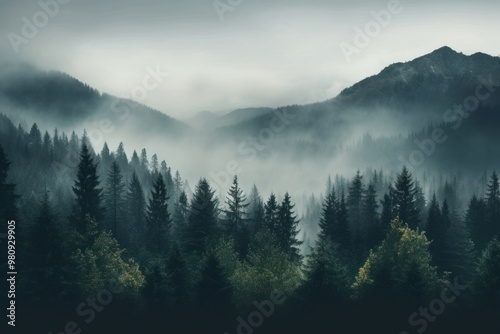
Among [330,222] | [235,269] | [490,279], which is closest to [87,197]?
[235,269]

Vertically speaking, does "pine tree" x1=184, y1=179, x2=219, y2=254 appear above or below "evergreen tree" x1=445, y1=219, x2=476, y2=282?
above

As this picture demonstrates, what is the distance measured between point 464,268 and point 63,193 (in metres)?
96.1

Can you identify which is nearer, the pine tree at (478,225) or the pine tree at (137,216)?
the pine tree at (137,216)

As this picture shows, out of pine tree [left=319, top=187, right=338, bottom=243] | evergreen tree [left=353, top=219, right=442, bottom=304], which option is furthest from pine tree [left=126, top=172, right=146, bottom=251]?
evergreen tree [left=353, top=219, right=442, bottom=304]

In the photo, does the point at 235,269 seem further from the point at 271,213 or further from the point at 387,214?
the point at 387,214

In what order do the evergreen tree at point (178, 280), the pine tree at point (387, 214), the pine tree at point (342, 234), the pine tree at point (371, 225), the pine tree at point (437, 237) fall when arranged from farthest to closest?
the pine tree at point (342, 234)
the pine tree at point (387, 214)
the pine tree at point (371, 225)
the pine tree at point (437, 237)
the evergreen tree at point (178, 280)

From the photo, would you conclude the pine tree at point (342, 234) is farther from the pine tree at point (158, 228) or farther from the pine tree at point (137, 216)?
the pine tree at point (137, 216)

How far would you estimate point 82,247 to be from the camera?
66.6 m

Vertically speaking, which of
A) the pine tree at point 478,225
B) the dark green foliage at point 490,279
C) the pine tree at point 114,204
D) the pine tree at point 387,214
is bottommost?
the dark green foliage at point 490,279

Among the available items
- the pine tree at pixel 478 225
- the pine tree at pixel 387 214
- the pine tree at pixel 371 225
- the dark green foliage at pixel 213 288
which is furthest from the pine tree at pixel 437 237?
the dark green foliage at pixel 213 288

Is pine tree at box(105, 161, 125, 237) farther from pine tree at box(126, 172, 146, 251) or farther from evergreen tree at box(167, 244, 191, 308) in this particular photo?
evergreen tree at box(167, 244, 191, 308)

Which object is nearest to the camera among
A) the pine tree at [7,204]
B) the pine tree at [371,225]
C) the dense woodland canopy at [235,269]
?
the dense woodland canopy at [235,269]

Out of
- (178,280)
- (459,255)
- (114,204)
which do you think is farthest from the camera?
(114,204)

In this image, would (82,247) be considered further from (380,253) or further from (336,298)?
(380,253)
